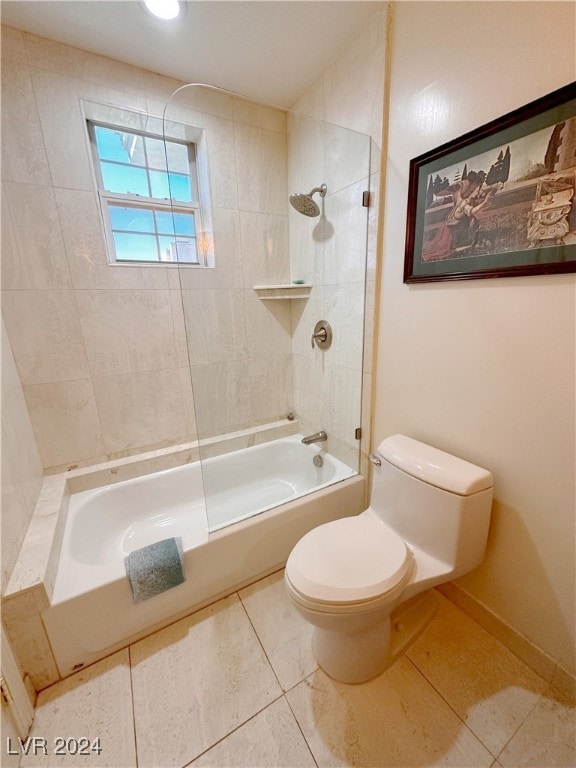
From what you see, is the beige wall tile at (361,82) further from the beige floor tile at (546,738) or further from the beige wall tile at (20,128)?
the beige floor tile at (546,738)

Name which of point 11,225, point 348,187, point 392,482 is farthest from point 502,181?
point 11,225

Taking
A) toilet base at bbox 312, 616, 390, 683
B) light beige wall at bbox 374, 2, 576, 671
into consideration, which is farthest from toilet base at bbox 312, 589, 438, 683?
light beige wall at bbox 374, 2, 576, 671

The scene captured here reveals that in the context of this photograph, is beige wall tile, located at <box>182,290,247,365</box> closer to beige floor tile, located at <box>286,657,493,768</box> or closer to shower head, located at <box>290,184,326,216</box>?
shower head, located at <box>290,184,326,216</box>

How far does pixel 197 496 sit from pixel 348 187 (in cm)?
198

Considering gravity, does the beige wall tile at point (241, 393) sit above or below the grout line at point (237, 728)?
above

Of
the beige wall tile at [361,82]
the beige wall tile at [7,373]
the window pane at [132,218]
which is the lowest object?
the beige wall tile at [7,373]

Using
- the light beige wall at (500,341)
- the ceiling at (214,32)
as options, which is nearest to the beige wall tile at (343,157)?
the light beige wall at (500,341)

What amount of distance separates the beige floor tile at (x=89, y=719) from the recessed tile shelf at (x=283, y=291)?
6.29 ft

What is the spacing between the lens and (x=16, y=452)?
4.16ft

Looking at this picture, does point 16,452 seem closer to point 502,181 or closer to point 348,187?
point 348,187

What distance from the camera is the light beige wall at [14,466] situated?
1.07 metres

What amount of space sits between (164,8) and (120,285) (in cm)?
113

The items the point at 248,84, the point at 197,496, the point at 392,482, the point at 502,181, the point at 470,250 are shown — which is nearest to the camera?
the point at 502,181

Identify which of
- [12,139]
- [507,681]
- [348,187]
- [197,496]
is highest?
[12,139]
